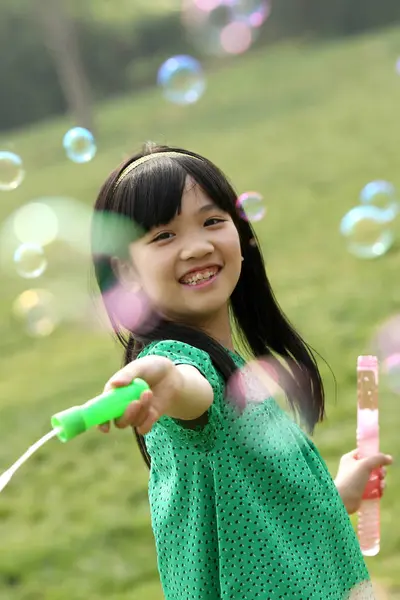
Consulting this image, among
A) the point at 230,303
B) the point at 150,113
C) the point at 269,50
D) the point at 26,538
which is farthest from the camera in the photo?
the point at 269,50

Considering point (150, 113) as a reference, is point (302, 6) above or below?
above

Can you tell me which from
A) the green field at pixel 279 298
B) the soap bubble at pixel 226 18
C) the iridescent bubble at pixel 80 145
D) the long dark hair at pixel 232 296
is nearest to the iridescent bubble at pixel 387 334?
the green field at pixel 279 298

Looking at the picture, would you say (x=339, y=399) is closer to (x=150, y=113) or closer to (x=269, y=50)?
(x=150, y=113)

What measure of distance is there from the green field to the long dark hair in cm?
44

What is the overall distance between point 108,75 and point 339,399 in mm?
16125

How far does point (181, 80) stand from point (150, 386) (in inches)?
95.6

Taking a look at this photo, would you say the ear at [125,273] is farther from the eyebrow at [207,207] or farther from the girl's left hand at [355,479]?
the girl's left hand at [355,479]

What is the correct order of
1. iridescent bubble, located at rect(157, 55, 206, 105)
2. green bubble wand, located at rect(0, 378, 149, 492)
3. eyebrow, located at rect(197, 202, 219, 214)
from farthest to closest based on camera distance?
iridescent bubble, located at rect(157, 55, 206, 105)
eyebrow, located at rect(197, 202, 219, 214)
green bubble wand, located at rect(0, 378, 149, 492)

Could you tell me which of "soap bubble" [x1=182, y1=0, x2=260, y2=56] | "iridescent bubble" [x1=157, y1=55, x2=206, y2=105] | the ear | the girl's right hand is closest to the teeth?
the ear

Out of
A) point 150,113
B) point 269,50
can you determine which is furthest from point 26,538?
point 269,50

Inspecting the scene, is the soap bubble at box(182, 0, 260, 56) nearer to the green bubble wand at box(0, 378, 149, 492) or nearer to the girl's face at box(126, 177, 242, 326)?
the girl's face at box(126, 177, 242, 326)

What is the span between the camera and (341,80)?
1308 centimetres

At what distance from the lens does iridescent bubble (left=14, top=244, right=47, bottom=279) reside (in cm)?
239

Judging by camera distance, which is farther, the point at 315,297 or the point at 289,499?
the point at 315,297
